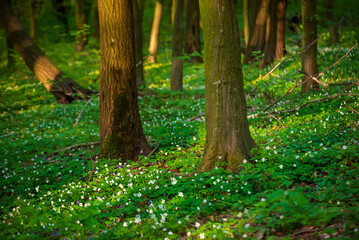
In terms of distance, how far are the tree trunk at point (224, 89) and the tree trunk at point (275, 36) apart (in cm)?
1010

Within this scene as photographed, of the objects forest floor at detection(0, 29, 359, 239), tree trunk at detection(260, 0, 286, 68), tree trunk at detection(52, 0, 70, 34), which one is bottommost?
forest floor at detection(0, 29, 359, 239)

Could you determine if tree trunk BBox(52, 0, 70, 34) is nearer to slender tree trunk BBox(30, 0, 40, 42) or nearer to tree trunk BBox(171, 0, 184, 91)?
slender tree trunk BBox(30, 0, 40, 42)

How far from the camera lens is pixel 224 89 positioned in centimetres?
490

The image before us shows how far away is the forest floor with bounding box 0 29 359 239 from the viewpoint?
3354mm

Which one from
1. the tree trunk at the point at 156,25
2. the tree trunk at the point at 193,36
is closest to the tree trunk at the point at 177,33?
the tree trunk at the point at 156,25

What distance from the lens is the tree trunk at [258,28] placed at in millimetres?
14781

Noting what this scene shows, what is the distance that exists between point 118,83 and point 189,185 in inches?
109

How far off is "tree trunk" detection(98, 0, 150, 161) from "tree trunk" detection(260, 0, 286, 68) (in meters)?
9.63

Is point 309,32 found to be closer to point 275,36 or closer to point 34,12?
point 275,36

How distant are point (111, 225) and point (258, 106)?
6912mm

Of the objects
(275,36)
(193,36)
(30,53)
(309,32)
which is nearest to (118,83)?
(309,32)

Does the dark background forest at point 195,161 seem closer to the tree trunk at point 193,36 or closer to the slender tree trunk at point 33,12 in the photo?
the tree trunk at point 193,36

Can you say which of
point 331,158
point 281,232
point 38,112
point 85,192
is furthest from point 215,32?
point 38,112

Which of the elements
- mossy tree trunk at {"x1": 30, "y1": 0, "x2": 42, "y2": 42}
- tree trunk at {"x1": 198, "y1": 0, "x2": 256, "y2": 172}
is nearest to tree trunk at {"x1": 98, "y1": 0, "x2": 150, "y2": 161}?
tree trunk at {"x1": 198, "y1": 0, "x2": 256, "y2": 172}
